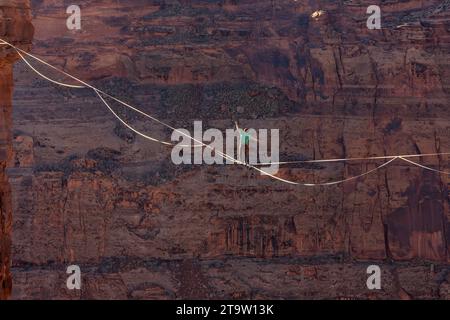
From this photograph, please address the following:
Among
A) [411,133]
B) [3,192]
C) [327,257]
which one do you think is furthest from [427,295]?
[3,192]

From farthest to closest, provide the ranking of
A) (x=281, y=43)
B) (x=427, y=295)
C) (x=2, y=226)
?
1. (x=281, y=43)
2. (x=427, y=295)
3. (x=2, y=226)

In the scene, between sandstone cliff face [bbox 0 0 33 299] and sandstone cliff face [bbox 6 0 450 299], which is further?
sandstone cliff face [bbox 6 0 450 299]

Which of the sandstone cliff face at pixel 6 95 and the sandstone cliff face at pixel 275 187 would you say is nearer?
the sandstone cliff face at pixel 6 95

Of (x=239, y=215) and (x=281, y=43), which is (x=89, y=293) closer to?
(x=239, y=215)
